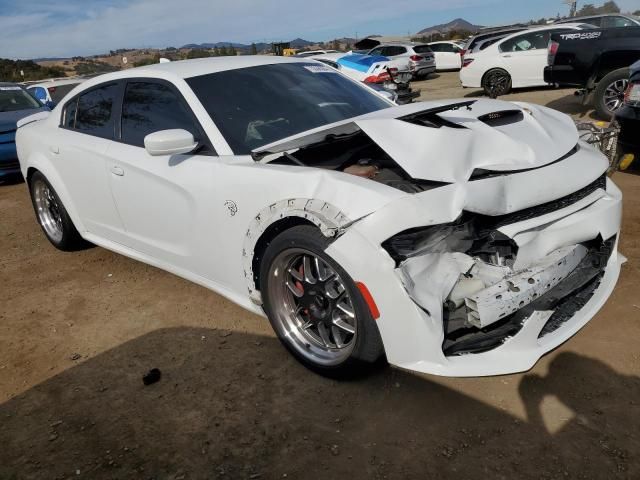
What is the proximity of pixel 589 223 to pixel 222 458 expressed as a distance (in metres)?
2.08

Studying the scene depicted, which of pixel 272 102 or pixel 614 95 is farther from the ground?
pixel 272 102

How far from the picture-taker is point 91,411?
8.80 ft

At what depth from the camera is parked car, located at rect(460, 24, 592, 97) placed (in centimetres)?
1248

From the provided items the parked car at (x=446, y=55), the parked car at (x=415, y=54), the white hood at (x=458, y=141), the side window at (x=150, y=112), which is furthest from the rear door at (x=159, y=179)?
the parked car at (x=446, y=55)

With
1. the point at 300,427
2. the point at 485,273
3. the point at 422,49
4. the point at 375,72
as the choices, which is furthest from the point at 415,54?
the point at 300,427

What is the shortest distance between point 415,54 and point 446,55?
2.70 meters

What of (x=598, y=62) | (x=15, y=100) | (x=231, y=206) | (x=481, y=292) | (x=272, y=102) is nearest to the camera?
(x=481, y=292)

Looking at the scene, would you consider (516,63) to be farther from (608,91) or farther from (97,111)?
(97,111)

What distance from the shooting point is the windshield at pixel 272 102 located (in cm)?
316

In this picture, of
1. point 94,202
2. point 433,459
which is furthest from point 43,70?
point 433,459

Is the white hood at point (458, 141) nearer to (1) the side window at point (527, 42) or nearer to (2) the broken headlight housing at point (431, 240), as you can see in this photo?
(2) the broken headlight housing at point (431, 240)

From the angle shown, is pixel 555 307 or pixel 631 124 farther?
pixel 631 124

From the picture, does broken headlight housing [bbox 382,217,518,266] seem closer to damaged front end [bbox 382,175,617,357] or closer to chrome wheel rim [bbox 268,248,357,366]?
damaged front end [bbox 382,175,617,357]

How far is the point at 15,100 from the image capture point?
9.69 m
